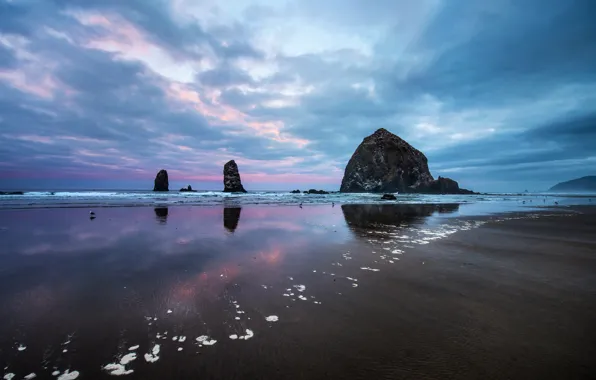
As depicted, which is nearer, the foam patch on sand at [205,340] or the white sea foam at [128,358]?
the white sea foam at [128,358]

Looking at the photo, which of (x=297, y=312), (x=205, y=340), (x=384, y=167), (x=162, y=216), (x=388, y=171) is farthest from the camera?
(x=384, y=167)

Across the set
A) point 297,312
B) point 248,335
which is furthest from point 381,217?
point 248,335

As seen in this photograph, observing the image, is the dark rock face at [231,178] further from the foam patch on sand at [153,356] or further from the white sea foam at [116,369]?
the white sea foam at [116,369]

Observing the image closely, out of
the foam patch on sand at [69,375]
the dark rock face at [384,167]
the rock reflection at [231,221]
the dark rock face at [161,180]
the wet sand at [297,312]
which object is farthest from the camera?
the dark rock face at [384,167]

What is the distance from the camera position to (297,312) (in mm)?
5266

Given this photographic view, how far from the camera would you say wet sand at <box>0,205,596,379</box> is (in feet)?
12.0

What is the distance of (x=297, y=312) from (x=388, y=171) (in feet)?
415

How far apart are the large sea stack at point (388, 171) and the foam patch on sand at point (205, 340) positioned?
125612mm

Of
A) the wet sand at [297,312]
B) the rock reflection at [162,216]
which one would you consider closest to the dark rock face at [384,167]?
the rock reflection at [162,216]

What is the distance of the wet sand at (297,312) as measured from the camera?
3645 millimetres

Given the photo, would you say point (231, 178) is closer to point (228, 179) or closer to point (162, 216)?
point (228, 179)

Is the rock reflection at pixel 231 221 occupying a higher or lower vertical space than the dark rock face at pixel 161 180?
lower

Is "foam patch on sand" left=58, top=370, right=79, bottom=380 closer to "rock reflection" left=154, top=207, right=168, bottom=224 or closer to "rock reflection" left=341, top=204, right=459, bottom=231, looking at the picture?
"rock reflection" left=341, top=204, right=459, bottom=231

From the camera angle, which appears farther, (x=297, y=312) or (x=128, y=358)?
(x=297, y=312)
